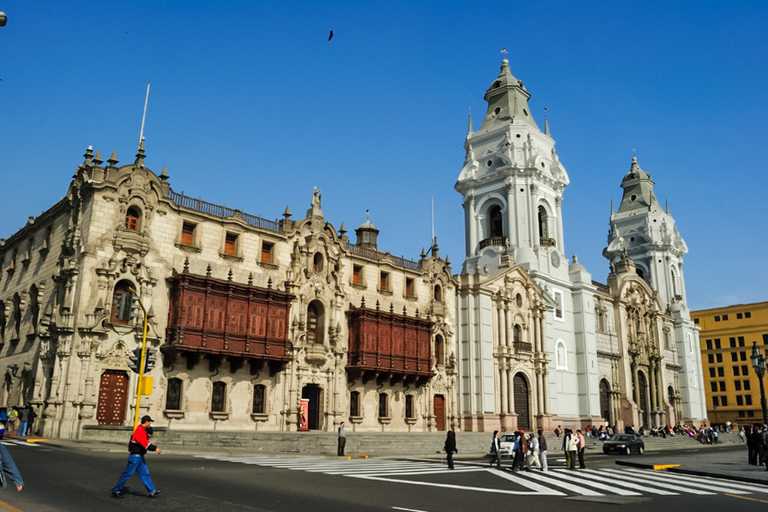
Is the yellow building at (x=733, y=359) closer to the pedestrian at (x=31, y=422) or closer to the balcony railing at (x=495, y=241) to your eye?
the balcony railing at (x=495, y=241)

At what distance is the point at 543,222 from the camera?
62.2m

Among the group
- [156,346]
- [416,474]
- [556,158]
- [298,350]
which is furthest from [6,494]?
[556,158]

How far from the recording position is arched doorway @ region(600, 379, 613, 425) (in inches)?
2434

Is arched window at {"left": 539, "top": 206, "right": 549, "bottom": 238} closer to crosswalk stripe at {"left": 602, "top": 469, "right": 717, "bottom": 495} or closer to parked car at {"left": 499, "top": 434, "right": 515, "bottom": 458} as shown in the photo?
parked car at {"left": 499, "top": 434, "right": 515, "bottom": 458}

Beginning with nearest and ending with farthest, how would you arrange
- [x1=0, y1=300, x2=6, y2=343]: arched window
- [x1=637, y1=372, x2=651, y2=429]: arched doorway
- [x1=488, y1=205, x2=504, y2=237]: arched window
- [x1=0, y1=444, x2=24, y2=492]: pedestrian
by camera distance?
[x1=0, y1=444, x2=24, y2=492]: pedestrian, [x1=0, y1=300, x2=6, y2=343]: arched window, [x1=488, y1=205, x2=504, y2=237]: arched window, [x1=637, y1=372, x2=651, y2=429]: arched doorway

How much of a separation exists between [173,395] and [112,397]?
3.08 m

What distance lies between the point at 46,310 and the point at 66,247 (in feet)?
14.0

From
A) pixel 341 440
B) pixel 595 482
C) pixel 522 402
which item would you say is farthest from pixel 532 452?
pixel 522 402

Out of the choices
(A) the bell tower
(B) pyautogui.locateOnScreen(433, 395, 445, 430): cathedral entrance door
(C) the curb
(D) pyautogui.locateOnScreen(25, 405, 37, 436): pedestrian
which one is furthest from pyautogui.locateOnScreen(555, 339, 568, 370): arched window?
(D) pyautogui.locateOnScreen(25, 405, 37, 436): pedestrian

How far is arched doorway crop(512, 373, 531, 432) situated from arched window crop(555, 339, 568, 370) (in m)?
5.18

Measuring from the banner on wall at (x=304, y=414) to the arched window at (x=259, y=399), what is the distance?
253 centimetres

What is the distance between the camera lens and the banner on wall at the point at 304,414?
39469 mm

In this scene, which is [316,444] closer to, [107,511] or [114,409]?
[114,409]

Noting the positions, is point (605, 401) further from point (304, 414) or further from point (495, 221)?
point (304, 414)
